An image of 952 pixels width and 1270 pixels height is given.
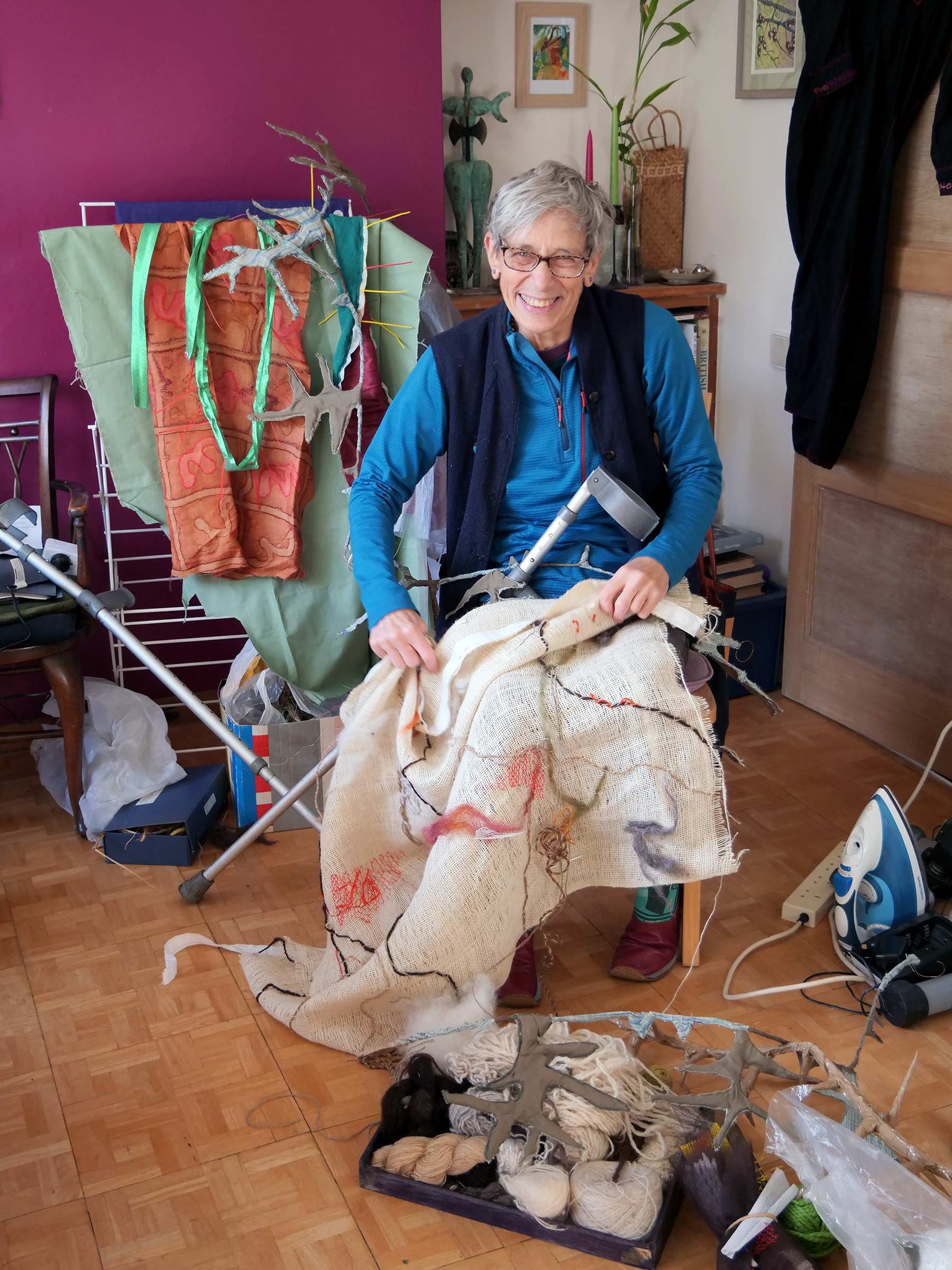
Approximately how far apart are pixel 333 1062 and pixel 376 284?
1.54 metres

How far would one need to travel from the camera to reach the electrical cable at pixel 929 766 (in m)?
2.48

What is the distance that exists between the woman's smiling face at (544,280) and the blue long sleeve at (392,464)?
19 cm

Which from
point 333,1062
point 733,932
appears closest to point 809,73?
point 733,932

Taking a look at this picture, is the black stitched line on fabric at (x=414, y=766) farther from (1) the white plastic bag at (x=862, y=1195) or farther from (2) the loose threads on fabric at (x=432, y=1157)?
(1) the white plastic bag at (x=862, y=1195)

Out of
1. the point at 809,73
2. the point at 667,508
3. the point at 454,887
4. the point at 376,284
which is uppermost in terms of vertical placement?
the point at 809,73

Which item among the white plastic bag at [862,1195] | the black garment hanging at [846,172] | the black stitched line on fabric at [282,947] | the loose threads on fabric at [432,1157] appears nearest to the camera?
the white plastic bag at [862,1195]

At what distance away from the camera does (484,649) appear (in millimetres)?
1826

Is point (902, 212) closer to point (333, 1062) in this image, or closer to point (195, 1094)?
point (333, 1062)

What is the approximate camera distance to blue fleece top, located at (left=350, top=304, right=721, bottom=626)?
2.01 m

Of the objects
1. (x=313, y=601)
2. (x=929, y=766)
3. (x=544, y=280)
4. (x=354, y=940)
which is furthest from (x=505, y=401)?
(x=929, y=766)

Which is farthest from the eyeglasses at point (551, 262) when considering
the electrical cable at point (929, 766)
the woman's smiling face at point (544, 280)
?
the electrical cable at point (929, 766)

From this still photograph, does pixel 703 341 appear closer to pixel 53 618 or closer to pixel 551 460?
pixel 551 460

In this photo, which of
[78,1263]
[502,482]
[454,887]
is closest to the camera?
[78,1263]

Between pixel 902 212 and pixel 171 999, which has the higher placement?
pixel 902 212
